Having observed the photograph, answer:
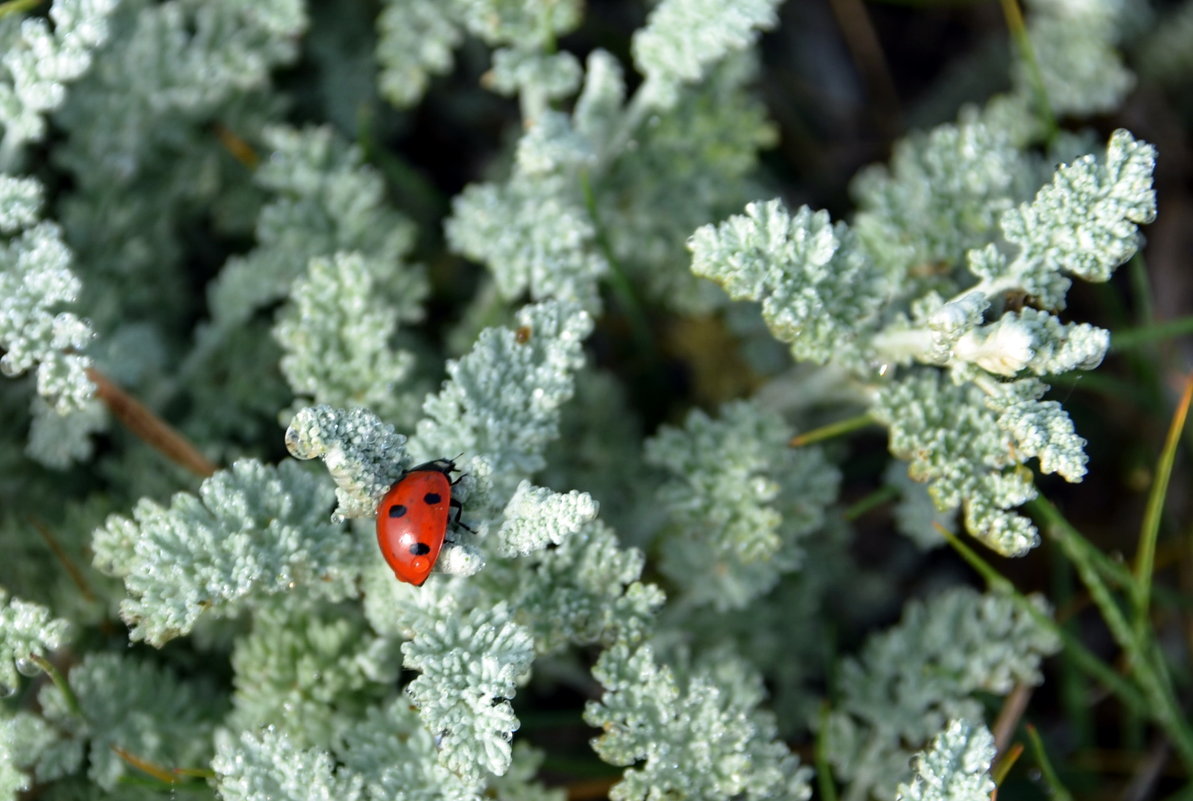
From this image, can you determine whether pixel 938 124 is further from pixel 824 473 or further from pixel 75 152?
pixel 75 152

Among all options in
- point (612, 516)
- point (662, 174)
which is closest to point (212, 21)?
point (662, 174)

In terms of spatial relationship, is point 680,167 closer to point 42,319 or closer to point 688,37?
point 688,37

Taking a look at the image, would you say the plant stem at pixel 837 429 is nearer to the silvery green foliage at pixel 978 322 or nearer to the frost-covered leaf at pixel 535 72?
the silvery green foliage at pixel 978 322

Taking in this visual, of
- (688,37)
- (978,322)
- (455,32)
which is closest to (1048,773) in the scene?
(978,322)

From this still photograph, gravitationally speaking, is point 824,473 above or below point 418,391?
below

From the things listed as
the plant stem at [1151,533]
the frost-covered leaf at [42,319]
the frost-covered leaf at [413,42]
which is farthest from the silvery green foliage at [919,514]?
Answer: the frost-covered leaf at [42,319]

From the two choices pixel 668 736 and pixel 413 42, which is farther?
pixel 413 42

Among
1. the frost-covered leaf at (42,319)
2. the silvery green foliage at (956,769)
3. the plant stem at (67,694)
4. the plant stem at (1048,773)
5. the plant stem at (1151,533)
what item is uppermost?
the frost-covered leaf at (42,319)
